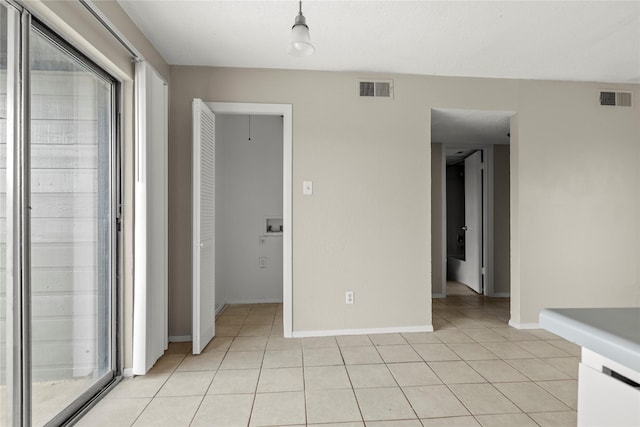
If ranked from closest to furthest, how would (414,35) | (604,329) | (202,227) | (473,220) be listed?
(604,329), (414,35), (202,227), (473,220)

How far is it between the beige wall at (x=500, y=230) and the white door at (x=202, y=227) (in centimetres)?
383

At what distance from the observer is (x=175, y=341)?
287cm

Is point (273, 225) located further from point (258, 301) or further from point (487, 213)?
point (487, 213)

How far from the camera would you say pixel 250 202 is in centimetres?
418

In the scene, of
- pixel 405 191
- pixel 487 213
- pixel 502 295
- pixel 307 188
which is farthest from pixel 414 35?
pixel 502 295

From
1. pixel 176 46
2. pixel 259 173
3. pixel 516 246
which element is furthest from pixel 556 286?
pixel 176 46

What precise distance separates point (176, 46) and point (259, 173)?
6.01 ft

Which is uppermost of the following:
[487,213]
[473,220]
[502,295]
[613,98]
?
[613,98]

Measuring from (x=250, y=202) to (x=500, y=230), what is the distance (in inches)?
137

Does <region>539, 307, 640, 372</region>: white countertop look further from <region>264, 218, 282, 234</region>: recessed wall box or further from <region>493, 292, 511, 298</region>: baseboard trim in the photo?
<region>493, 292, 511, 298</region>: baseboard trim

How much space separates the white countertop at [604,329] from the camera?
1.59 feet

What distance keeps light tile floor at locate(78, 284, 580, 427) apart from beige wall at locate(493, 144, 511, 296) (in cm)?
159

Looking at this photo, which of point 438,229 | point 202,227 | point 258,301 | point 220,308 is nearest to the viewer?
point 202,227

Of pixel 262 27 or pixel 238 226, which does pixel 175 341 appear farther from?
pixel 262 27
